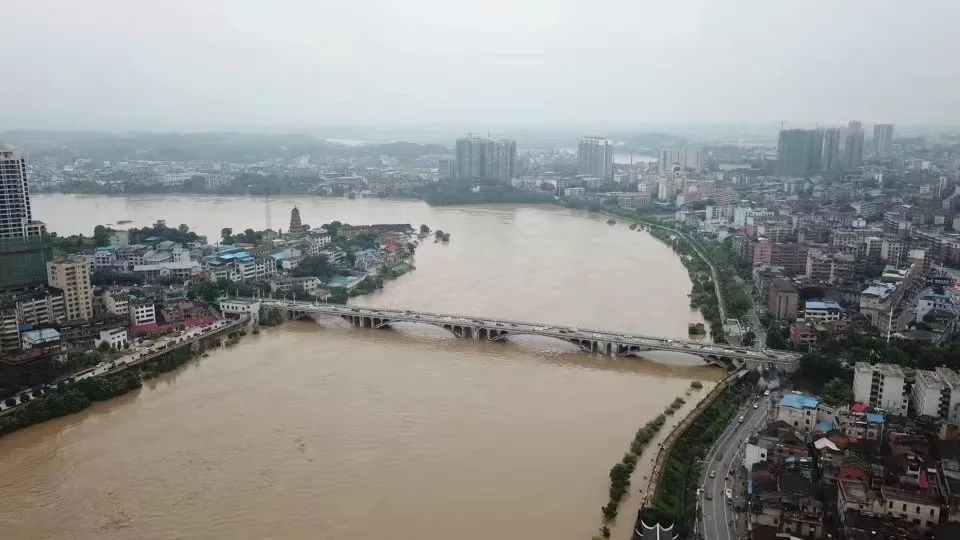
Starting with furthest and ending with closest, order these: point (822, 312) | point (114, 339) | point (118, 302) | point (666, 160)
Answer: point (666, 160)
point (118, 302)
point (822, 312)
point (114, 339)

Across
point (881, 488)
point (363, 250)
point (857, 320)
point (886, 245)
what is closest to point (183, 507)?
point (881, 488)

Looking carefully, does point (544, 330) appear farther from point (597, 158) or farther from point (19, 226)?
point (597, 158)

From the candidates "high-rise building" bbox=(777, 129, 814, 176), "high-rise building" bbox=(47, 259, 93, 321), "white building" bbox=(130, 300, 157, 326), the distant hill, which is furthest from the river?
the distant hill

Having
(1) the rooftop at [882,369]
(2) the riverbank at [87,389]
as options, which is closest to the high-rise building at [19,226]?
(2) the riverbank at [87,389]

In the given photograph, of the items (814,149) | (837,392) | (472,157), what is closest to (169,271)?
(837,392)

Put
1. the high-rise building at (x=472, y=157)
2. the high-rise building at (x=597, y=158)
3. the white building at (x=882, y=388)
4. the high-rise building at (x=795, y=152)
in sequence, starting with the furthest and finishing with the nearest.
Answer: the high-rise building at (x=597, y=158) < the high-rise building at (x=472, y=157) < the high-rise building at (x=795, y=152) < the white building at (x=882, y=388)

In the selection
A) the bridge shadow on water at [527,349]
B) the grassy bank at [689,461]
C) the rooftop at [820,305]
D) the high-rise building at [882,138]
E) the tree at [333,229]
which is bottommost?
the bridge shadow on water at [527,349]

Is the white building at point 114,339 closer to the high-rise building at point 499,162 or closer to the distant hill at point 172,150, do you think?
the high-rise building at point 499,162
